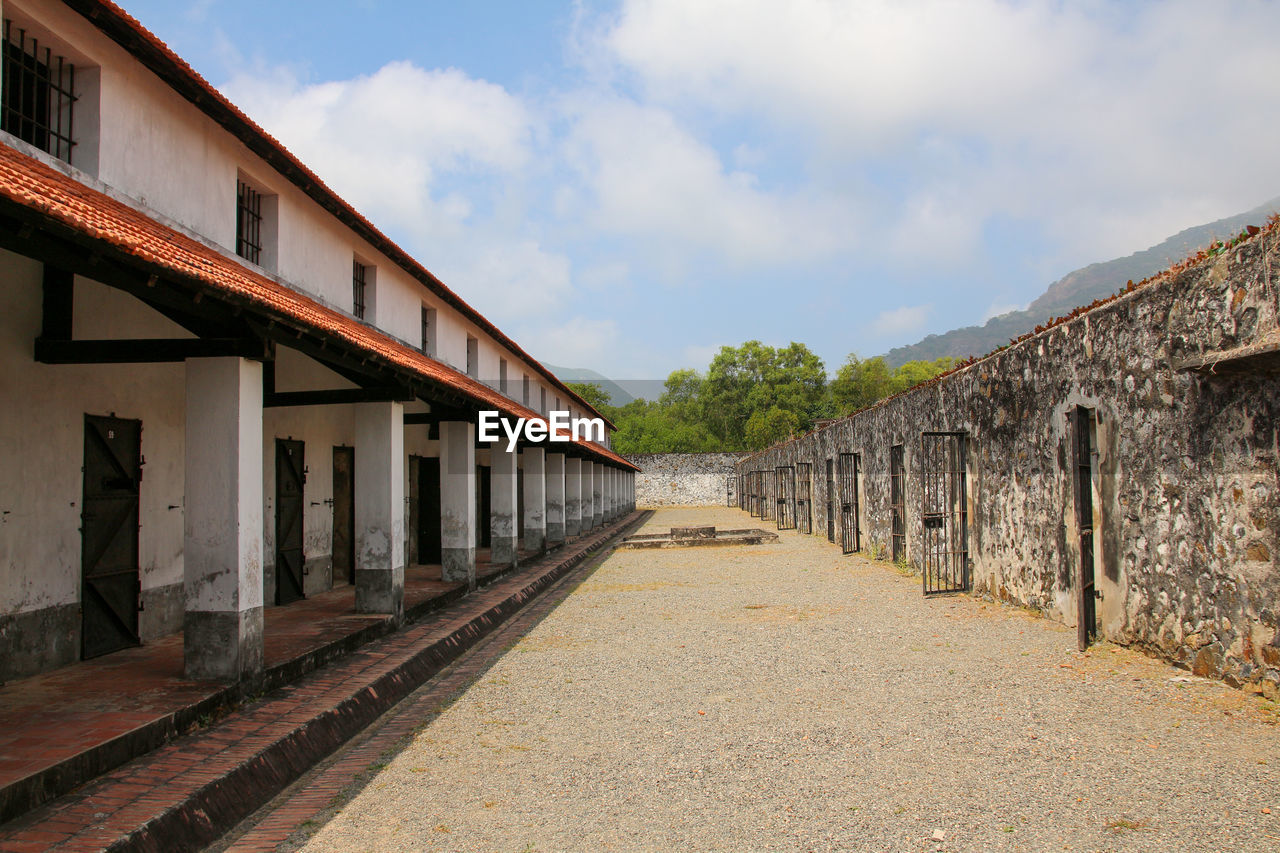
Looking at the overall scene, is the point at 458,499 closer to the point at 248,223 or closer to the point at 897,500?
the point at 248,223

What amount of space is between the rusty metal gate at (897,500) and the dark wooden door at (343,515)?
865 cm

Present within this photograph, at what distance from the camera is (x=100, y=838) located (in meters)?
3.25

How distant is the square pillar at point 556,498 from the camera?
61.7ft

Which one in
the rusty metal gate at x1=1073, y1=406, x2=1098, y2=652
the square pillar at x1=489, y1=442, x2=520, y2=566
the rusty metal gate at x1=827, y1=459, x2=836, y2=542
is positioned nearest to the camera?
the rusty metal gate at x1=1073, y1=406, x2=1098, y2=652

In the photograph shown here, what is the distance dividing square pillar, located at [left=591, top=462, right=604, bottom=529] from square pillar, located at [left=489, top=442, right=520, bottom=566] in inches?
495

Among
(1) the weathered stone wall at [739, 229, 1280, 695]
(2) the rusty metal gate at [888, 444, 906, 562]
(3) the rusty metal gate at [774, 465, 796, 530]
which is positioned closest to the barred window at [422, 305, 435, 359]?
(2) the rusty metal gate at [888, 444, 906, 562]

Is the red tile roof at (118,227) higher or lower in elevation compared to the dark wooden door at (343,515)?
higher

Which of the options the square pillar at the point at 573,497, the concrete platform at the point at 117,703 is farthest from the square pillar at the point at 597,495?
the concrete platform at the point at 117,703

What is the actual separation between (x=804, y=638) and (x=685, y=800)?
4193 millimetres

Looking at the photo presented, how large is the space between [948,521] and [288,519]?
8.22 metres

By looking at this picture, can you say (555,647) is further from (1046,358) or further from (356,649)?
(1046,358)

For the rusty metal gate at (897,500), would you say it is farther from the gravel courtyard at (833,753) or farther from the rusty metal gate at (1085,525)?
the rusty metal gate at (1085,525)

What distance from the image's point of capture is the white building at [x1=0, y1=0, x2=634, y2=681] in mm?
5277

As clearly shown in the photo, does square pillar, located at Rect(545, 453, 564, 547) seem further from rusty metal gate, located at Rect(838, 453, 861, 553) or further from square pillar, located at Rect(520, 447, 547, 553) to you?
rusty metal gate, located at Rect(838, 453, 861, 553)
